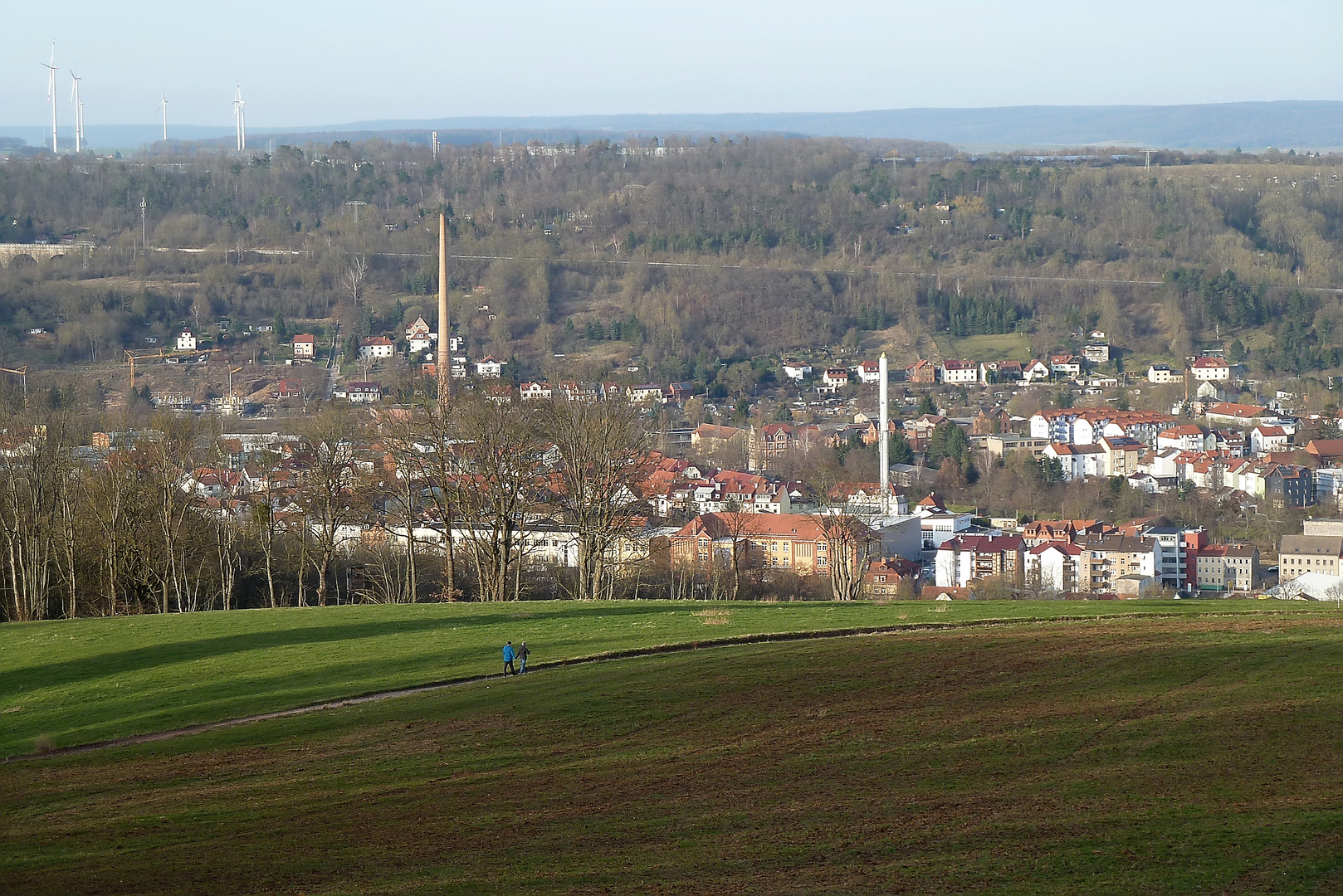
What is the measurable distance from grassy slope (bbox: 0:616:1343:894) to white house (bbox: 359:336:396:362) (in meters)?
104

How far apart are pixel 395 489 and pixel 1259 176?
162 meters

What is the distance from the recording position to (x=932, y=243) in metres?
158

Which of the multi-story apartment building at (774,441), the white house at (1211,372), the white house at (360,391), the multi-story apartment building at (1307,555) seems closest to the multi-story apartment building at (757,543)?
the multi-story apartment building at (1307,555)

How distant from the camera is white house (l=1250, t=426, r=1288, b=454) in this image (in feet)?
294

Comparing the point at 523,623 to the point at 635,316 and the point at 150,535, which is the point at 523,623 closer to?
the point at 150,535

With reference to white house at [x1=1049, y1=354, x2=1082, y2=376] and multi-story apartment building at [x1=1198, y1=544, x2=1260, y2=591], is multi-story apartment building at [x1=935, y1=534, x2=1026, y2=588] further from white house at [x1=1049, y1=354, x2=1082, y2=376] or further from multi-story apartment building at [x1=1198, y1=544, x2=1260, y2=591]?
white house at [x1=1049, y1=354, x2=1082, y2=376]

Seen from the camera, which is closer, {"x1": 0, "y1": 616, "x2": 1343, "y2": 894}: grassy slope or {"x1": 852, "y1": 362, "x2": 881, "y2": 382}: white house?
{"x1": 0, "y1": 616, "x2": 1343, "y2": 894}: grassy slope

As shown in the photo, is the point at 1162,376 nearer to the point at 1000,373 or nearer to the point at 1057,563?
the point at 1000,373

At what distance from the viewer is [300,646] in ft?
78.7

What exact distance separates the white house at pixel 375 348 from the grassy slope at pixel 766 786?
10389 centimetres

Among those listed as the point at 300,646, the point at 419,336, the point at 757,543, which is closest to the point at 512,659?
the point at 300,646

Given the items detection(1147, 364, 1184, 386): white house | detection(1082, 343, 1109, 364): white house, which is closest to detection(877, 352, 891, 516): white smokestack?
detection(1147, 364, 1184, 386): white house

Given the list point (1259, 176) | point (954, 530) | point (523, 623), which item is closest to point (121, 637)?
Answer: point (523, 623)

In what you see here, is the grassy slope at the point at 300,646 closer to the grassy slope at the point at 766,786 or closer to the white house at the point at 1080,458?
the grassy slope at the point at 766,786
